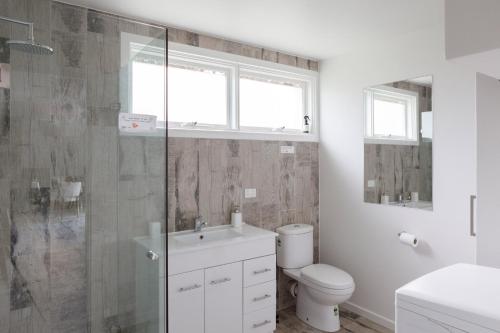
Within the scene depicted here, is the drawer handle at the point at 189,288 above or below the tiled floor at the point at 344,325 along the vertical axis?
above

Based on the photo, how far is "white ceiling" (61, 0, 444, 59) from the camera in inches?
84.3

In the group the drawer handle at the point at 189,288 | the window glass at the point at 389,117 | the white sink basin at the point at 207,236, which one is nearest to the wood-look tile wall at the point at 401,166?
the window glass at the point at 389,117

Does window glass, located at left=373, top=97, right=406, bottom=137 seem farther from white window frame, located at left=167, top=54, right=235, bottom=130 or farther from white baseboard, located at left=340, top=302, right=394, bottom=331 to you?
white baseboard, located at left=340, top=302, right=394, bottom=331

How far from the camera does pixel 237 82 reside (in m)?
2.98

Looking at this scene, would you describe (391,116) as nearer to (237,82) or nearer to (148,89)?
(237,82)

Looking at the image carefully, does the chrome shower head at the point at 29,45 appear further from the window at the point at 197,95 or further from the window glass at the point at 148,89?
the window at the point at 197,95

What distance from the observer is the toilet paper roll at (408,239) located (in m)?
2.58

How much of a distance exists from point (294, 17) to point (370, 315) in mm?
2661

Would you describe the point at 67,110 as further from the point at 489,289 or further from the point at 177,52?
the point at 489,289

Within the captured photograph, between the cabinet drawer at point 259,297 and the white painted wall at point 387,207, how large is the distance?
3.39ft

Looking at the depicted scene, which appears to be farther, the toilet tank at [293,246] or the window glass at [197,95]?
the toilet tank at [293,246]

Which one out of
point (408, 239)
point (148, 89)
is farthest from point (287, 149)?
point (148, 89)

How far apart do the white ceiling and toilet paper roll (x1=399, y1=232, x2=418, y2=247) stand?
1.66 meters

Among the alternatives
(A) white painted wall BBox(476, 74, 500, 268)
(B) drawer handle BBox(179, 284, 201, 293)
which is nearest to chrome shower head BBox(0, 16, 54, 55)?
(B) drawer handle BBox(179, 284, 201, 293)
